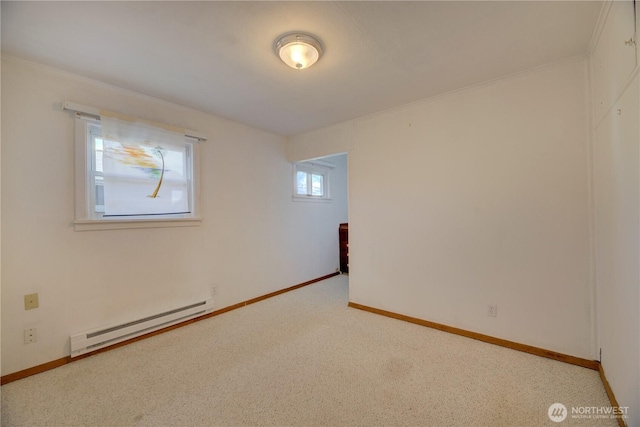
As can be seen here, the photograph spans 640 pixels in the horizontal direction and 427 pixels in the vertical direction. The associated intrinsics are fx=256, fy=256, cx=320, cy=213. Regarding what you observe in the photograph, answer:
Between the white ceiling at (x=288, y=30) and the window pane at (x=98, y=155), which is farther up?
the white ceiling at (x=288, y=30)

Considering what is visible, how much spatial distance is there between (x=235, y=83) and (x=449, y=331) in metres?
3.11

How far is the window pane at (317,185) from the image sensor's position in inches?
179

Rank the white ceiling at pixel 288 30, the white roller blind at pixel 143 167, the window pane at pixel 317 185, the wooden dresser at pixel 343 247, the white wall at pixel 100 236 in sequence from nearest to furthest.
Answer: the white ceiling at pixel 288 30, the white wall at pixel 100 236, the white roller blind at pixel 143 167, the window pane at pixel 317 185, the wooden dresser at pixel 343 247

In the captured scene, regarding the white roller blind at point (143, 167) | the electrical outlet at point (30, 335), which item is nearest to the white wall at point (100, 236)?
the electrical outlet at point (30, 335)

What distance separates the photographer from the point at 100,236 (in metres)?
2.27

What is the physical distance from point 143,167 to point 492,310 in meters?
3.56

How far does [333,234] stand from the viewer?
4.84 meters

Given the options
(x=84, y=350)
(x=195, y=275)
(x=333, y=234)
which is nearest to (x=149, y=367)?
(x=84, y=350)

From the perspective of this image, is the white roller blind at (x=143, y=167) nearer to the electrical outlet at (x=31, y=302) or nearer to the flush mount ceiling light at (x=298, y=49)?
the electrical outlet at (x=31, y=302)

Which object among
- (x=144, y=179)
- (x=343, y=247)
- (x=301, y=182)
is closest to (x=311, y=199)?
(x=301, y=182)

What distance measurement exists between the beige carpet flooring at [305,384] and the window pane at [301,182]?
2326 millimetres

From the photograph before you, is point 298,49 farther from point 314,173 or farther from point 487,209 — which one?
point 314,173

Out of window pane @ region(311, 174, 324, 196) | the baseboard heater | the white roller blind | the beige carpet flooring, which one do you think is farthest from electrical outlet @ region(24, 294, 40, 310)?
window pane @ region(311, 174, 324, 196)

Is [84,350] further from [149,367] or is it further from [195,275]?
[195,275]
